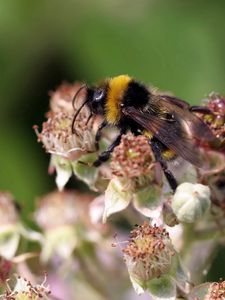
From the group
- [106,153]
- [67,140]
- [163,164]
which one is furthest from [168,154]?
[67,140]

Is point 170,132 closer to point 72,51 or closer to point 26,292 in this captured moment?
point 26,292

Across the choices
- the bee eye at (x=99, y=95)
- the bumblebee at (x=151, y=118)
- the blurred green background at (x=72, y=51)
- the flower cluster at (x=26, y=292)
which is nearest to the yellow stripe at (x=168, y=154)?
the bumblebee at (x=151, y=118)

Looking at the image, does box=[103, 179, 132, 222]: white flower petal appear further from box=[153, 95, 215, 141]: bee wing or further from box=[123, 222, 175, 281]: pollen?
box=[153, 95, 215, 141]: bee wing

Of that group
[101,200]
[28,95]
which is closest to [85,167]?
[101,200]

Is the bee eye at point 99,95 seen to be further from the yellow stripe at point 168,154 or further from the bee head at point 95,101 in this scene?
the yellow stripe at point 168,154

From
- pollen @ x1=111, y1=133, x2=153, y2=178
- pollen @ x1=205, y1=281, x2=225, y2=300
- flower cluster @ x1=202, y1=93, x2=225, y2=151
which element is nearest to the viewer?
pollen @ x1=205, y1=281, x2=225, y2=300

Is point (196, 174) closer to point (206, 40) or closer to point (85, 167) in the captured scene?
point (85, 167)

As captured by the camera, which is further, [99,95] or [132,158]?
[99,95]

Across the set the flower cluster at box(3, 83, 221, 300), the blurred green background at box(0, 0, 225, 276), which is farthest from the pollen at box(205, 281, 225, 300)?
the blurred green background at box(0, 0, 225, 276)
